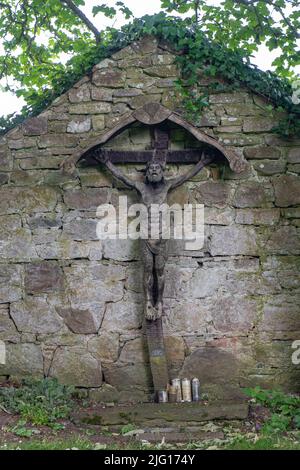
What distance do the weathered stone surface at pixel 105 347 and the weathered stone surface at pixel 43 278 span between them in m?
0.64

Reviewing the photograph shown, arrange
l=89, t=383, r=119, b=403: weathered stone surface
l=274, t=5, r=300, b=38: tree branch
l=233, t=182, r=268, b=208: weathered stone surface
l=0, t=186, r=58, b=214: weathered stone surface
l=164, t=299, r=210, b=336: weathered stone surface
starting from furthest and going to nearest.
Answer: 1. l=274, t=5, r=300, b=38: tree branch
2. l=0, t=186, r=58, b=214: weathered stone surface
3. l=233, t=182, r=268, b=208: weathered stone surface
4. l=164, t=299, r=210, b=336: weathered stone surface
5. l=89, t=383, r=119, b=403: weathered stone surface

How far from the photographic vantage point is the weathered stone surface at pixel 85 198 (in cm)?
585

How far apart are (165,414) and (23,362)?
1591 millimetres

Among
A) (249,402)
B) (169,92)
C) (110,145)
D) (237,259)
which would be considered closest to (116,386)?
(249,402)

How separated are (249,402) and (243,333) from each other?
666 millimetres

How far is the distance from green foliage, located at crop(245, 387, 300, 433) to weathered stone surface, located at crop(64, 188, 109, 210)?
2363mm

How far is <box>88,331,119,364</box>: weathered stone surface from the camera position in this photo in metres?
5.68

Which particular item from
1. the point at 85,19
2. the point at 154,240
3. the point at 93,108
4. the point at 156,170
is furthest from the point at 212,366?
the point at 85,19

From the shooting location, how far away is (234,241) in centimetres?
574

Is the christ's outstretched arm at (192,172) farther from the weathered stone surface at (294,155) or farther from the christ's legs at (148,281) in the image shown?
the weathered stone surface at (294,155)

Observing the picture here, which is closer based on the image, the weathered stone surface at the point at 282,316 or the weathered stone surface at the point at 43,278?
the weathered stone surface at the point at 282,316

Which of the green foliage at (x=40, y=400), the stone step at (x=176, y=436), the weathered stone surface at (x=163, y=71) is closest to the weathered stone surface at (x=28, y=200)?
the weathered stone surface at (x=163, y=71)

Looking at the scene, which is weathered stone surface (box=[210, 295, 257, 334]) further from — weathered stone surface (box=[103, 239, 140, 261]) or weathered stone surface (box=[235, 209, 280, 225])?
weathered stone surface (box=[103, 239, 140, 261])

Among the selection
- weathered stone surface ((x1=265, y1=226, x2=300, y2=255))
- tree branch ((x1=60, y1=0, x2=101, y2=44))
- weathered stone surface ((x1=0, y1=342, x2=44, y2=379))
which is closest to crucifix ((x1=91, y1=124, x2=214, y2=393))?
weathered stone surface ((x1=265, y1=226, x2=300, y2=255))
